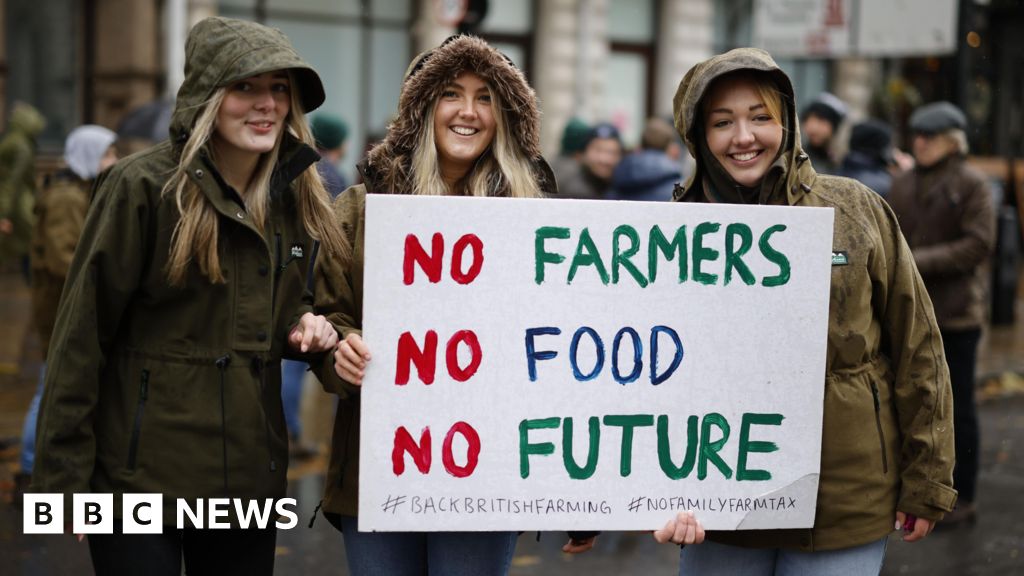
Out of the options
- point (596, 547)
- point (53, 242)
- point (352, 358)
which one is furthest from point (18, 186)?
point (352, 358)

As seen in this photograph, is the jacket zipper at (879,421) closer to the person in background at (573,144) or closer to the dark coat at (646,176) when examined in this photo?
the dark coat at (646,176)

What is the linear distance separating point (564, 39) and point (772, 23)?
28.6 feet

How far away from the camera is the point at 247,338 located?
292 cm

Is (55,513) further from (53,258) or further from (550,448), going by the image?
(53,258)

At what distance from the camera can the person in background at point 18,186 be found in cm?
1048

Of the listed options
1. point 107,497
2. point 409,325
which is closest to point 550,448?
point 409,325

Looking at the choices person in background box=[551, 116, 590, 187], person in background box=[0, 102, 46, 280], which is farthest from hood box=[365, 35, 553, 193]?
person in background box=[0, 102, 46, 280]

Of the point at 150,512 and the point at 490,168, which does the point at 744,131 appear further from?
the point at 150,512

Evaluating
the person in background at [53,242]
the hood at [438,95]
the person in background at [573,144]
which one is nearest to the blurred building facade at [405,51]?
the person in background at [573,144]

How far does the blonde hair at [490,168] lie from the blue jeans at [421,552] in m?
0.86

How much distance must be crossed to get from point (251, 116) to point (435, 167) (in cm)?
49

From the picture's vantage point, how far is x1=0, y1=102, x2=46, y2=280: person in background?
10477mm

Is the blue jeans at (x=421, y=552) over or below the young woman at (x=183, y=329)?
below

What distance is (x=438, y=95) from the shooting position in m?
3.20
